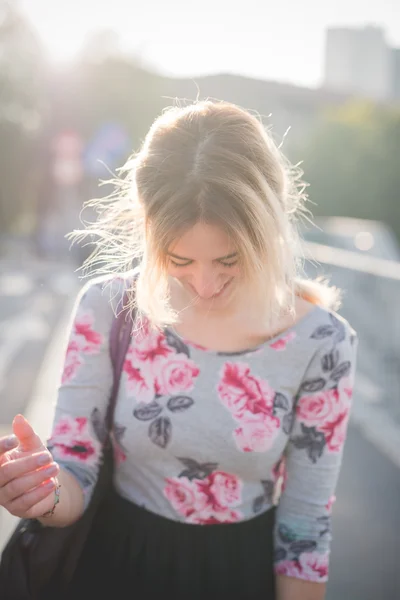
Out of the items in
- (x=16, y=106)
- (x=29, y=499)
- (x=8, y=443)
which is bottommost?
(x=29, y=499)

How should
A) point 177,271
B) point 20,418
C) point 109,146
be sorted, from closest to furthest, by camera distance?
point 20,418, point 177,271, point 109,146

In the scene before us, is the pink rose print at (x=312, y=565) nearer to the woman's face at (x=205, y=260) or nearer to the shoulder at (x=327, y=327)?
the shoulder at (x=327, y=327)

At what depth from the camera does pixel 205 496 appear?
193 cm

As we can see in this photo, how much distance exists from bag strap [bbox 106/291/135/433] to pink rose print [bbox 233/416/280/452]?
33 cm

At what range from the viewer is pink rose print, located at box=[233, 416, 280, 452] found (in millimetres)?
1896

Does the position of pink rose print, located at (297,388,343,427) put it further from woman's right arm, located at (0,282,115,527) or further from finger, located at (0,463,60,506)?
finger, located at (0,463,60,506)

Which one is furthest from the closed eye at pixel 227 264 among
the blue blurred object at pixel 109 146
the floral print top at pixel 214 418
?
the blue blurred object at pixel 109 146

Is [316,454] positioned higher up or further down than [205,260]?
further down

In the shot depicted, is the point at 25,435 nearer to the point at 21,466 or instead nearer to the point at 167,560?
the point at 21,466

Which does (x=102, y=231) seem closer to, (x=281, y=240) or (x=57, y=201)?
(x=281, y=240)

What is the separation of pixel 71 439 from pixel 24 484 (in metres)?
0.34

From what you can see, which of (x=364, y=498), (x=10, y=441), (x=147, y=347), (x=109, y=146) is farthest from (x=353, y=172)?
(x=10, y=441)

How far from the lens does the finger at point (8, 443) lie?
1.60 meters

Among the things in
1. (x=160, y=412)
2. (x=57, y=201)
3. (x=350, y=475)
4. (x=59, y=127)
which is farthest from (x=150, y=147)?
(x=57, y=201)
